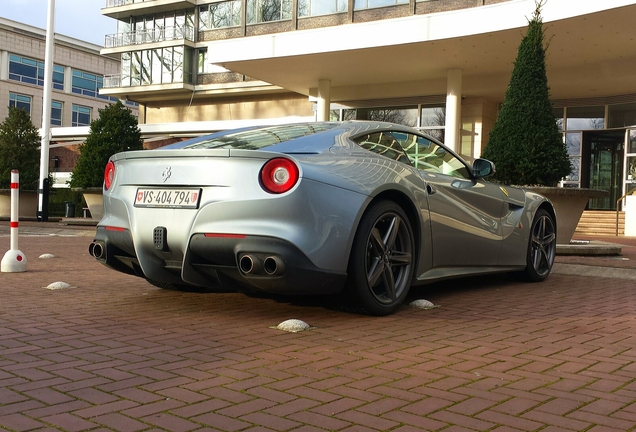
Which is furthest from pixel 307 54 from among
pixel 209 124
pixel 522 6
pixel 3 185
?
pixel 209 124

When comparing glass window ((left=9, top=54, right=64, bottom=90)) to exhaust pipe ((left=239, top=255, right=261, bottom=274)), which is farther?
glass window ((left=9, top=54, right=64, bottom=90))

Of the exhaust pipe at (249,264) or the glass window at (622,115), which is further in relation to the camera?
the glass window at (622,115)

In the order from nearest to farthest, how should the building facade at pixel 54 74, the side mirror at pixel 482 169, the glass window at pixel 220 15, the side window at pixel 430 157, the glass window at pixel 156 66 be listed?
the side window at pixel 430 157 < the side mirror at pixel 482 169 < the glass window at pixel 220 15 < the glass window at pixel 156 66 < the building facade at pixel 54 74

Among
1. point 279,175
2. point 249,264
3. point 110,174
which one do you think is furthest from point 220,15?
point 249,264

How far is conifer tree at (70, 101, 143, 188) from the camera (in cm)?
1889

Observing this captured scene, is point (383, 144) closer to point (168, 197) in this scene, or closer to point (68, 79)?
point (168, 197)

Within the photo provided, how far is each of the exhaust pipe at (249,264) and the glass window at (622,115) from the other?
71.2 ft

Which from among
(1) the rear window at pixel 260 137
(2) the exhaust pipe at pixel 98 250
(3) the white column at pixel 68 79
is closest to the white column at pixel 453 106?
(1) the rear window at pixel 260 137

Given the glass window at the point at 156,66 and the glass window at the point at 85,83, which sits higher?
the glass window at the point at 85,83

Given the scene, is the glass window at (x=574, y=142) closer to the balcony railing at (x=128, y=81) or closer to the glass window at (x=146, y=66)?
the balcony railing at (x=128, y=81)

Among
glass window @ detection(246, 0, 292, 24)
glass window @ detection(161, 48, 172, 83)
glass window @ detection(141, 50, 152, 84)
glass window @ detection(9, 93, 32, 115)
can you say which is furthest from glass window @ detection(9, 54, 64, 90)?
glass window @ detection(246, 0, 292, 24)

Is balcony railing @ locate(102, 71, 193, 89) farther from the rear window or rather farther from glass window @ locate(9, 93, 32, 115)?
the rear window

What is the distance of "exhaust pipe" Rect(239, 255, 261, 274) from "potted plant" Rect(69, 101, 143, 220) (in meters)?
15.3

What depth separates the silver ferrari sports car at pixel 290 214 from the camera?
13.6ft
